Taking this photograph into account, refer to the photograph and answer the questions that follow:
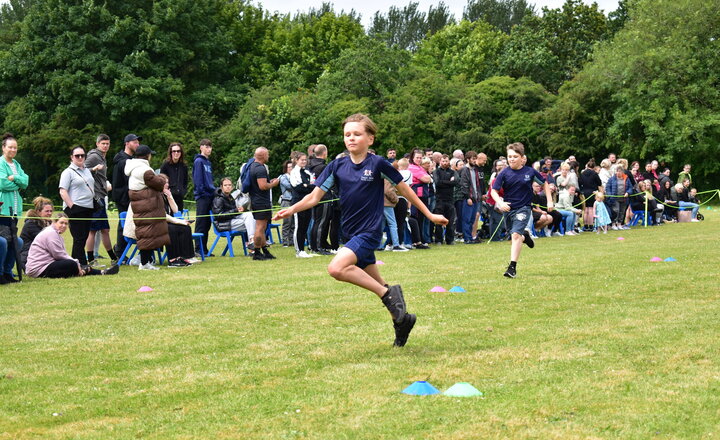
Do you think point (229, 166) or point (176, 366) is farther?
point (229, 166)

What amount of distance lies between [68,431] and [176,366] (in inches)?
65.5

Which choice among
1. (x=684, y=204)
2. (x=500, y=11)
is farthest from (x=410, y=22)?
(x=684, y=204)

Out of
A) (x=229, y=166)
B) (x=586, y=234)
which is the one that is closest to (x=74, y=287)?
(x=586, y=234)

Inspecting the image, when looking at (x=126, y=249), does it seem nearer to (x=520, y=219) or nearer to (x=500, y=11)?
(x=520, y=219)

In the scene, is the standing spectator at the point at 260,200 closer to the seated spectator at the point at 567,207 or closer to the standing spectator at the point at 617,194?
the seated spectator at the point at 567,207

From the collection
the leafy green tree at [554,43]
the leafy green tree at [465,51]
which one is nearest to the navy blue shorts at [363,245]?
the leafy green tree at [554,43]

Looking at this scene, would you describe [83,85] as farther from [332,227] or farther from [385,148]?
[332,227]

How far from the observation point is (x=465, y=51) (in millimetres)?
63062

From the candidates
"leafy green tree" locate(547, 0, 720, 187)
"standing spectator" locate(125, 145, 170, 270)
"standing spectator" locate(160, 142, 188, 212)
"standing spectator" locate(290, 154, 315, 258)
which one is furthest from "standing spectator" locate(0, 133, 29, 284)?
"leafy green tree" locate(547, 0, 720, 187)

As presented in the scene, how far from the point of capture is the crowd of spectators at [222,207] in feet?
42.6

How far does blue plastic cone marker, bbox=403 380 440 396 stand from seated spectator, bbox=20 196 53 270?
9337 millimetres

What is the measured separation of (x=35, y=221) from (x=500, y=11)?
81.3 metres

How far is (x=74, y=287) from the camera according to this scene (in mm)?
11742

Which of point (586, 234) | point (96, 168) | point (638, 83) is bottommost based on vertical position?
point (586, 234)
